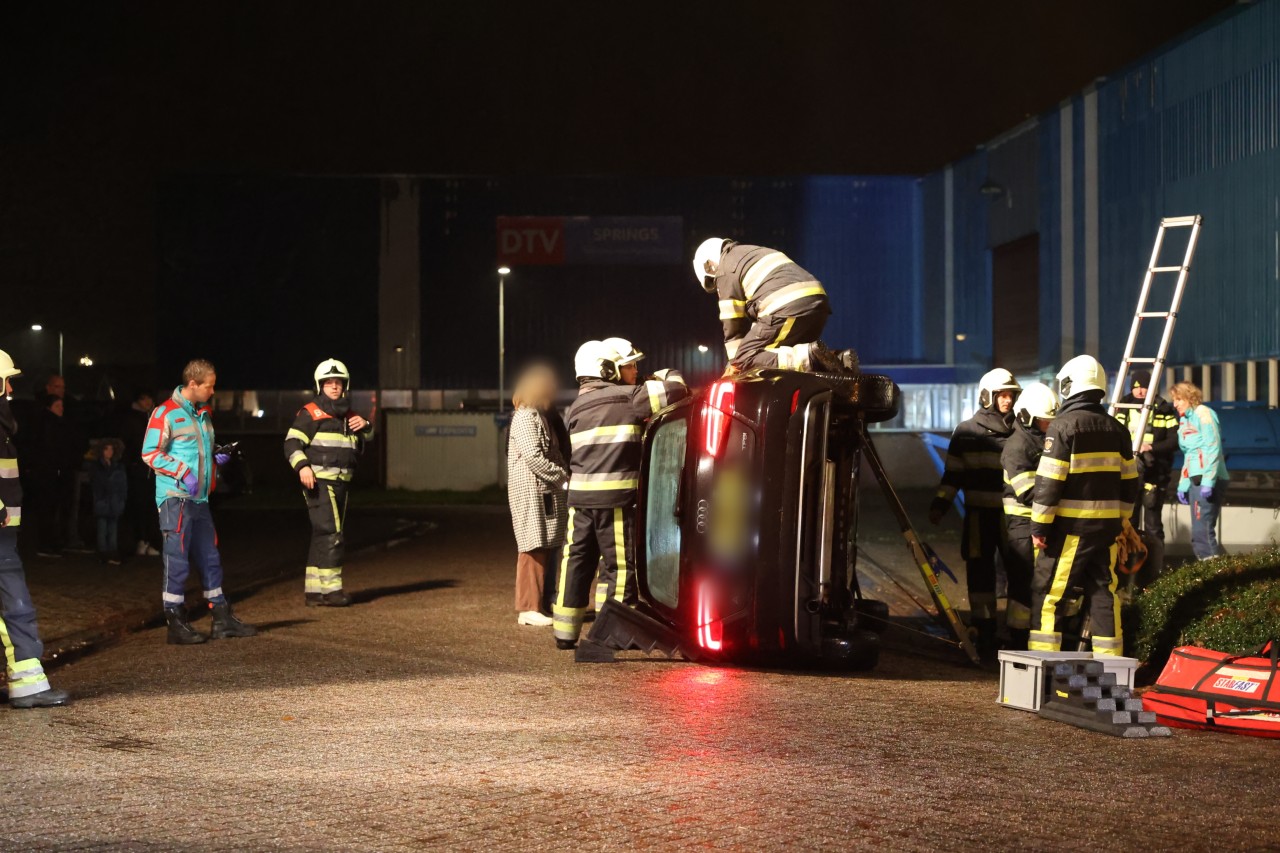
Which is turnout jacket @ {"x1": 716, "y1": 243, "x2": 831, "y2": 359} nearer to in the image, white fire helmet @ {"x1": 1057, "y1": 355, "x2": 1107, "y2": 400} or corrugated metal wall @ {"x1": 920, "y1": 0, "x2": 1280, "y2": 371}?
white fire helmet @ {"x1": 1057, "y1": 355, "x2": 1107, "y2": 400}

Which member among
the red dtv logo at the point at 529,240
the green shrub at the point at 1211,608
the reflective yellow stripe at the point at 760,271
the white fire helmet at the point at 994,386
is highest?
the red dtv logo at the point at 529,240

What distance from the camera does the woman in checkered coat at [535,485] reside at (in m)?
10.9

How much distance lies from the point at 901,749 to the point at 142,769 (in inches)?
130

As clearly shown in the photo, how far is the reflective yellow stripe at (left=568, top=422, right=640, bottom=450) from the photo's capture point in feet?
31.9

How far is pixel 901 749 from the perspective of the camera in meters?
6.46

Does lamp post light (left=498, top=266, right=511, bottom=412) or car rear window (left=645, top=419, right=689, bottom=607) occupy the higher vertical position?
Answer: lamp post light (left=498, top=266, right=511, bottom=412)

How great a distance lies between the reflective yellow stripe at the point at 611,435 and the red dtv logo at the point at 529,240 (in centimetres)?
3183

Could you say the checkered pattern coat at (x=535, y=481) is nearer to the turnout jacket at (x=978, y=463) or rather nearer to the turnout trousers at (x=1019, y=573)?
the turnout jacket at (x=978, y=463)

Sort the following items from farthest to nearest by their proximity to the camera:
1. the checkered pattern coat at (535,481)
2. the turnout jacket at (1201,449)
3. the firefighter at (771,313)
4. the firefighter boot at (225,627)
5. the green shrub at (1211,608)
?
the turnout jacket at (1201,449) < the checkered pattern coat at (535,481) < the firefighter boot at (225,627) < the firefighter at (771,313) < the green shrub at (1211,608)

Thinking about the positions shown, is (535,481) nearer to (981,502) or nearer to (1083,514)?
(981,502)

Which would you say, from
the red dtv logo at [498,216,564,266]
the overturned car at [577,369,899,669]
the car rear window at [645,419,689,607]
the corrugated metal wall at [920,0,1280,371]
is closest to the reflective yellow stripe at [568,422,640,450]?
the car rear window at [645,419,689,607]

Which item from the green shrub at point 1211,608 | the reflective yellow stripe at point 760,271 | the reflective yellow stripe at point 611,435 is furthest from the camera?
the reflective yellow stripe at point 611,435

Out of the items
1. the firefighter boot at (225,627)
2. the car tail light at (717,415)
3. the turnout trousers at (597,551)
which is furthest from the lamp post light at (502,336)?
the car tail light at (717,415)

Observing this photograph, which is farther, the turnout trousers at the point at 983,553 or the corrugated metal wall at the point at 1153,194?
the corrugated metal wall at the point at 1153,194
